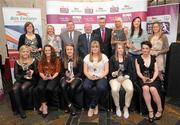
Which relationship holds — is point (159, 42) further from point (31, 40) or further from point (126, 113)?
point (31, 40)

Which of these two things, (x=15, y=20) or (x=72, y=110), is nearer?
(x=72, y=110)

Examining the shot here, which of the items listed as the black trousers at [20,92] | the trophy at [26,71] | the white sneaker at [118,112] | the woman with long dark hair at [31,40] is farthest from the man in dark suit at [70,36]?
the white sneaker at [118,112]


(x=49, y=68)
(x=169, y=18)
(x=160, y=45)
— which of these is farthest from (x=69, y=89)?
(x=169, y=18)

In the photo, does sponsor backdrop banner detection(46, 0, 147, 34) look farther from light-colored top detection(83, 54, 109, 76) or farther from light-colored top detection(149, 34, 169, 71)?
light-colored top detection(83, 54, 109, 76)

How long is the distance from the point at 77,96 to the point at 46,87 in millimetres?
537

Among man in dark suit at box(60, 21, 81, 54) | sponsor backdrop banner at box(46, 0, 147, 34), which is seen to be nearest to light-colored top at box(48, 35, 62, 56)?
man in dark suit at box(60, 21, 81, 54)

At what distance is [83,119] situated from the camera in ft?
11.5

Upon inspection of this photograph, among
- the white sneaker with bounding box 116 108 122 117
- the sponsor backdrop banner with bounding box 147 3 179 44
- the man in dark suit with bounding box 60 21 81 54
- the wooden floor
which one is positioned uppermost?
the sponsor backdrop banner with bounding box 147 3 179 44

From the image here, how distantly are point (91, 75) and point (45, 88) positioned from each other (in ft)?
2.60

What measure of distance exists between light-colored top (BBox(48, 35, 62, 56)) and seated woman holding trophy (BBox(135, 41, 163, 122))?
1.61 metres

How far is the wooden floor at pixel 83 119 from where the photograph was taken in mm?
3398

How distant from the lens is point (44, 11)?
223 inches

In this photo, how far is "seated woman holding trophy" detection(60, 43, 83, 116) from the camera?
3.69 meters

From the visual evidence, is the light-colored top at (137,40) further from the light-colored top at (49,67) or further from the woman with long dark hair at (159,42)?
the light-colored top at (49,67)
